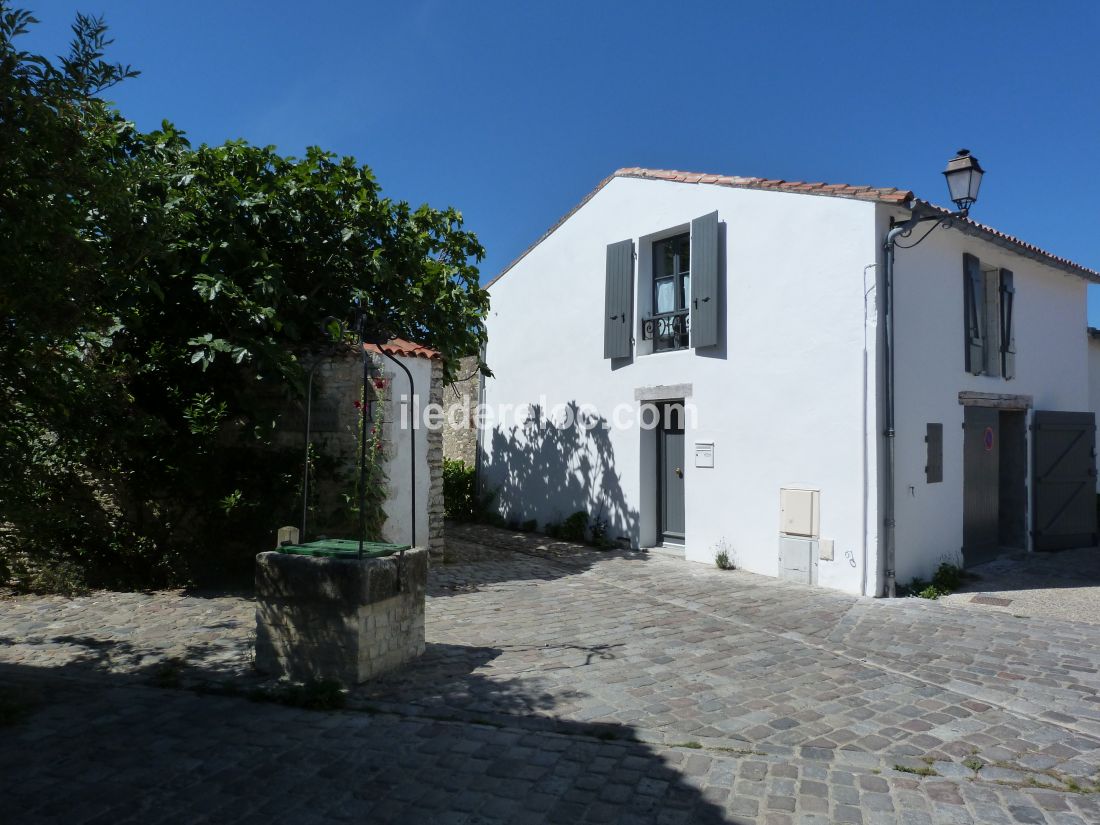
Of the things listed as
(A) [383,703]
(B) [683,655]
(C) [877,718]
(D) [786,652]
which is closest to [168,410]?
(A) [383,703]

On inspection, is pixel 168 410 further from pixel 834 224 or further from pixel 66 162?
pixel 834 224

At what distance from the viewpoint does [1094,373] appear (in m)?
13.1

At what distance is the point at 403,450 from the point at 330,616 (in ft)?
14.6

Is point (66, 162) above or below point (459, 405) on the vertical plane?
above

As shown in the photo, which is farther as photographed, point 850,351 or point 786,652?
point 850,351

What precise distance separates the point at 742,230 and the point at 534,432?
16.9 feet

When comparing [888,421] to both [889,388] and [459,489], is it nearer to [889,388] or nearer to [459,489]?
[889,388]

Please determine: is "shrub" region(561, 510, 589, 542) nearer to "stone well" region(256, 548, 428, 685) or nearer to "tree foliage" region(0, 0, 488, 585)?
"tree foliage" region(0, 0, 488, 585)

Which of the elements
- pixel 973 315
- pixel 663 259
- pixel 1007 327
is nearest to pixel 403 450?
pixel 663 259

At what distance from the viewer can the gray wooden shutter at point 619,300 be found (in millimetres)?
10945

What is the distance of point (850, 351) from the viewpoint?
815cm

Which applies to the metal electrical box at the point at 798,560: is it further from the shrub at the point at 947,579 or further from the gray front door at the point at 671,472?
the gray front door at the point at 671,472

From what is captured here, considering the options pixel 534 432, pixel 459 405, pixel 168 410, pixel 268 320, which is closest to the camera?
pixel 268 320

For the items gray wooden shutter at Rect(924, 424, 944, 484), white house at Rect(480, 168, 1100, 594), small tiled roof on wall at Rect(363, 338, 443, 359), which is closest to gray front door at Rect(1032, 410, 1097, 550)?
white house at Rect(480, 168, 1100, 594)
